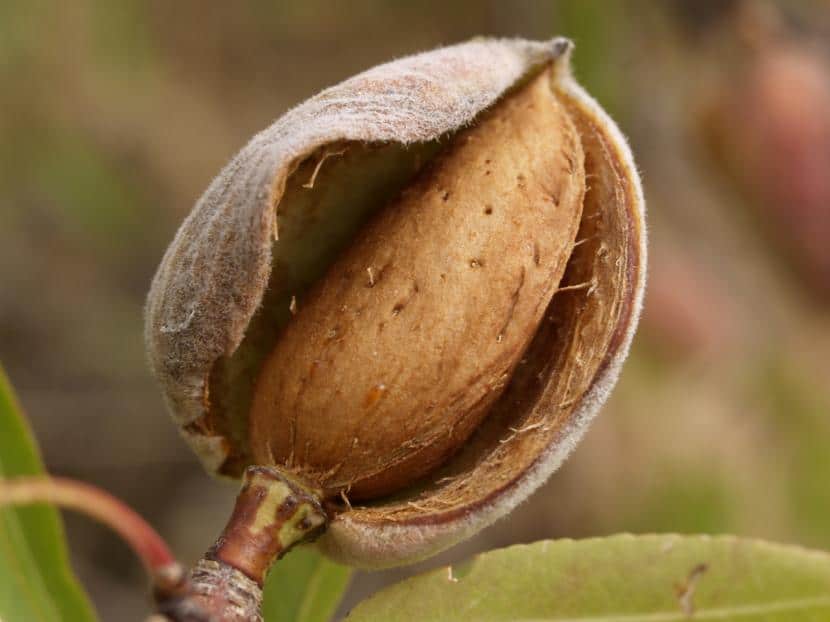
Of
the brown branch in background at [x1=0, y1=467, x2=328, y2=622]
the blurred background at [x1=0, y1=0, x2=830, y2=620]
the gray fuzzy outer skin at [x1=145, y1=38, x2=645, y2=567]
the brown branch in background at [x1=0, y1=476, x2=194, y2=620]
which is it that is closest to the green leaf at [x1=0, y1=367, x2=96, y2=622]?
the brown branch in background at [x1=0, y1=467, x2=328, y2=622]

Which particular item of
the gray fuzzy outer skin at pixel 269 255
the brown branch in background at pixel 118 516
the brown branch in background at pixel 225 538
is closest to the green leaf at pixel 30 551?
the brown branch in background at pixel 225 538

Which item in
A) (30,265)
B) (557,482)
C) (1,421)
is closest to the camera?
(1,421)

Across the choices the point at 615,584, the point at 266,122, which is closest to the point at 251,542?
the point at 615,584

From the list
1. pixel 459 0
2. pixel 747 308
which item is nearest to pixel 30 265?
pixel 459 0

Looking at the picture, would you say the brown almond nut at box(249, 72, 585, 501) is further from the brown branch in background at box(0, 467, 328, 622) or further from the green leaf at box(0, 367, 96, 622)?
the green leaf at box(0, 367, 96, 622)

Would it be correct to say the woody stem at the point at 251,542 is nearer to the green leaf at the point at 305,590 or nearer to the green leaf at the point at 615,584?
the green leaf at the point at 615,584

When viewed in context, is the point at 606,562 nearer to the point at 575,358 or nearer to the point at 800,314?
the point at 575,358
